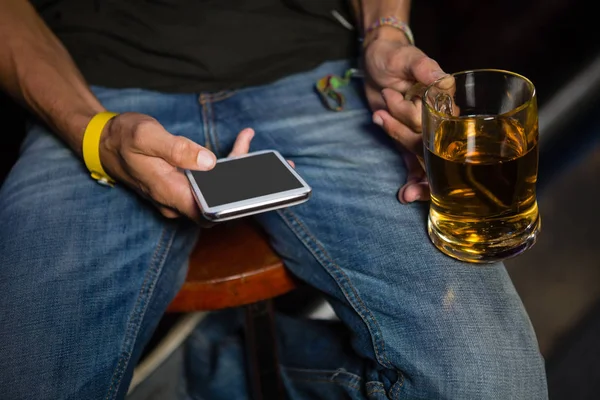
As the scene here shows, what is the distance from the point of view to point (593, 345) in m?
1.10

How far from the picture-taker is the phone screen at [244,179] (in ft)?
2.83

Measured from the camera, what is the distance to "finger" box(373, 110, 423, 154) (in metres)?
0.90

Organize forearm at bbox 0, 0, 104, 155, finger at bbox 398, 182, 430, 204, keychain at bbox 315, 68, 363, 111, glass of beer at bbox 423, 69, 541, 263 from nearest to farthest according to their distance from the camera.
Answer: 1. glass of beer at bbox 423, 69, 541, 263
2. finger at bbox 398, 182, 430, 204
3. forearm at bbox 0, 0, 104, 155
4. keychain at bbox 315, 68, 363, 111

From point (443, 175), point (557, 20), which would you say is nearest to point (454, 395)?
point (443, 175)

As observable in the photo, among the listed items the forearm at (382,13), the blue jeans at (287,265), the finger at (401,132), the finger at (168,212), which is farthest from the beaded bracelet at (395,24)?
the finger at (168,212)

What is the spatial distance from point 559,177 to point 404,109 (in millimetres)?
285

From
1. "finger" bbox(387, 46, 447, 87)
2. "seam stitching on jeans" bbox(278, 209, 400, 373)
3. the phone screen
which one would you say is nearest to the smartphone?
the phone screen

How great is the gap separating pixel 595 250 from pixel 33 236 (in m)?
0.84

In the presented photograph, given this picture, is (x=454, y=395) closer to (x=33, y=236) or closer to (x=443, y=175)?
(x=443, y=175)

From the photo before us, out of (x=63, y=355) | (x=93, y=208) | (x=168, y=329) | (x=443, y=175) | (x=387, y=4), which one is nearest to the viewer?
(x=443, y=175)

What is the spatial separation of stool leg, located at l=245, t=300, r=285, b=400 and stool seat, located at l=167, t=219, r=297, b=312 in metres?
0.17

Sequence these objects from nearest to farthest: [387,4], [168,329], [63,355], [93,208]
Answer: [63,355] → [93,208] → [387,4] → [168,329]

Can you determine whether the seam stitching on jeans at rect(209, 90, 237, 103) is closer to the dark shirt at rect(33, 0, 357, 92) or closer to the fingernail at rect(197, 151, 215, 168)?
the dark shirt at rect(33, 0, 357, 92)

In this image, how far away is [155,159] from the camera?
89 cm
